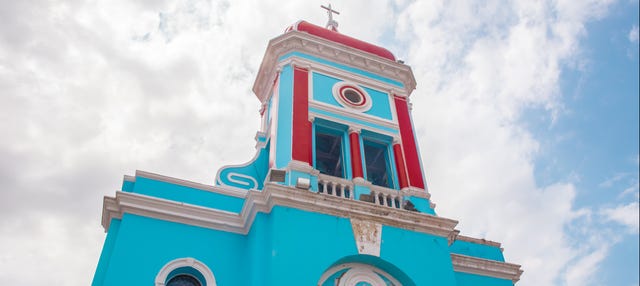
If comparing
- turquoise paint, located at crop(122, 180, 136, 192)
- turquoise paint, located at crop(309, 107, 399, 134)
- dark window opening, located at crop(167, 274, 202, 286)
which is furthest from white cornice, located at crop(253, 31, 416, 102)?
dark window opening, located at crop(167, 274, 202, 286)

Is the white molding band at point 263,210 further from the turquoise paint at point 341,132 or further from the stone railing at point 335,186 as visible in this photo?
the turquoise paint at point 341,132

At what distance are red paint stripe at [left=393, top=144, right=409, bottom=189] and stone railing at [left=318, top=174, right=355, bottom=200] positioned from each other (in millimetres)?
1614

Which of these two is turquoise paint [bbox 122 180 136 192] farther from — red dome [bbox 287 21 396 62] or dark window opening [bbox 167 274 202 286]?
red dome [bbox 287 21 396 62]

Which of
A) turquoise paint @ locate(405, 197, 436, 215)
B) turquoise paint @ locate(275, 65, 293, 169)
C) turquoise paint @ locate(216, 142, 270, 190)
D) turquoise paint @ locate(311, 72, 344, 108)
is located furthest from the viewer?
turquoise paint @ locate(311, 72, 344, 108)

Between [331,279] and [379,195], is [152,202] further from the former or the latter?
[379,195]

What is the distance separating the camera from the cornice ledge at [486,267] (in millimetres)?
12648

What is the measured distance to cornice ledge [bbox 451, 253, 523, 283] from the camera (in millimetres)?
12648

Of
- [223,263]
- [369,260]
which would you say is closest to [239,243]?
[223,263]

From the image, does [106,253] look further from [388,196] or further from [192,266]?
[388,196]

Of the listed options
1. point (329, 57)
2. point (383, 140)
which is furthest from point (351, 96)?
point (383, 140)

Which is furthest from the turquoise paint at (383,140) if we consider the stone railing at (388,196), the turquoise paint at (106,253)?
the turquoise paint at (106,253)

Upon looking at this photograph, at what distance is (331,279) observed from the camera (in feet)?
32.8

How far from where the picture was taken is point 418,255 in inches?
421

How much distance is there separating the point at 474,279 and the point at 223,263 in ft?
21.3
